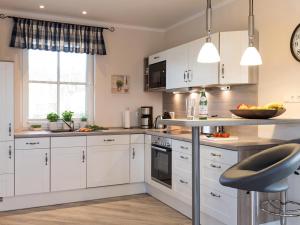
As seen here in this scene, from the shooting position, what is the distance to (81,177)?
13.5ft

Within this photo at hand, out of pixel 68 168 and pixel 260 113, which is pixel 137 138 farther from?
pixel 260 113

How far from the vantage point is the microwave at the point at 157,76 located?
4559 millimetres

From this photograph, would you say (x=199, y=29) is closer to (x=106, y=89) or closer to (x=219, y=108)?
(x=219, y=108)

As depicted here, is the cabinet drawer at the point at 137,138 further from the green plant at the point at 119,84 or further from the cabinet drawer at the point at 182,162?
the green plant at the point at 119,84

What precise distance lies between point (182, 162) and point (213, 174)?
0.58m

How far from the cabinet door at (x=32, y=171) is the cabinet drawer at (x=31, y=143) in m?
0.05

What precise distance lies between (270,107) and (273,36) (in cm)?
97

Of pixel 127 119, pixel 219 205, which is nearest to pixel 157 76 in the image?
pixel 127 119

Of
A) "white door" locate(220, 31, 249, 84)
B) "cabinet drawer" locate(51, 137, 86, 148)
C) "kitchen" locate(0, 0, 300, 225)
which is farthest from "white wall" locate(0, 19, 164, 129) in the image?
"white door" locate(220, 31, 249, 84)

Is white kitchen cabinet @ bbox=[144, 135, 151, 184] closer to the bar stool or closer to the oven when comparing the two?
the oven

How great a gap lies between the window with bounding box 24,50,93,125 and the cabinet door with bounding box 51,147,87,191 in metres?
0.84

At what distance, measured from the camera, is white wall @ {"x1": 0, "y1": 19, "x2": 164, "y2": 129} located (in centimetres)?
486

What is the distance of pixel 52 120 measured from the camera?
14.4ft

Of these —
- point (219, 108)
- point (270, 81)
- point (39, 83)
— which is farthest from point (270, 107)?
point (39, 83)
